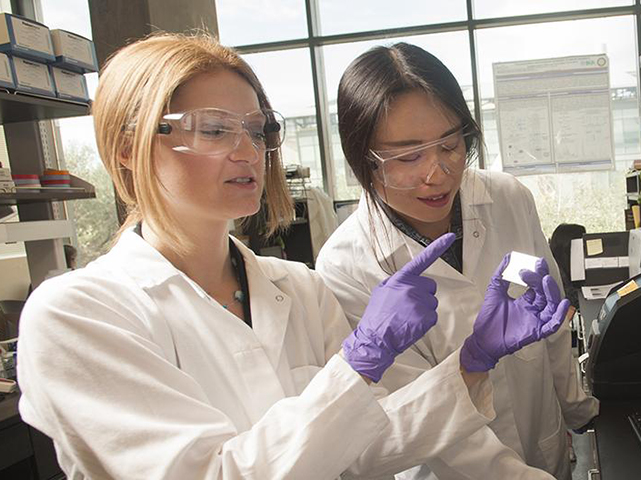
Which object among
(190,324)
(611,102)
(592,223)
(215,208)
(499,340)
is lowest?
(592,223)

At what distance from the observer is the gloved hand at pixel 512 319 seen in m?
1.00

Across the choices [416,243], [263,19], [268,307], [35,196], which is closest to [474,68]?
[263,19]

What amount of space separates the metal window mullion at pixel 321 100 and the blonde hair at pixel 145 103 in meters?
4.92

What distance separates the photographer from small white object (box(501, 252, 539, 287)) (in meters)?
1.02

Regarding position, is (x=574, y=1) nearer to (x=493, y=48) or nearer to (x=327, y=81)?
(x=493, y=48)

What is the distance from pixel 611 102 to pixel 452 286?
16.8ft

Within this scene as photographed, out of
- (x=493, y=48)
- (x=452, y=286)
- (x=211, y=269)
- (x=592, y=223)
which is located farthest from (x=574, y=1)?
(x=211, y=269)

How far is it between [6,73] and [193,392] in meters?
1.91

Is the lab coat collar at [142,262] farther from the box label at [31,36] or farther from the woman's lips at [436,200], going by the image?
the box label at [31,36]

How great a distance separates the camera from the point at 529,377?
1343 millimetres

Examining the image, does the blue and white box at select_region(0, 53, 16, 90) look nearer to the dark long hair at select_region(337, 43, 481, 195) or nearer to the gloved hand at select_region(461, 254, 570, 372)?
the dark long hair at select_region(337, 43, 481, 195)

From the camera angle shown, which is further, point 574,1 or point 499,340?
point 574,1

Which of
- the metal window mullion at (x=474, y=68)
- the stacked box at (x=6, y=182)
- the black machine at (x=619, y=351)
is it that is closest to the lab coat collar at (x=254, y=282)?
the black machine at (x=619, y=351)

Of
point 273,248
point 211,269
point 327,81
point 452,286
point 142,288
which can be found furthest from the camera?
point 327,81
